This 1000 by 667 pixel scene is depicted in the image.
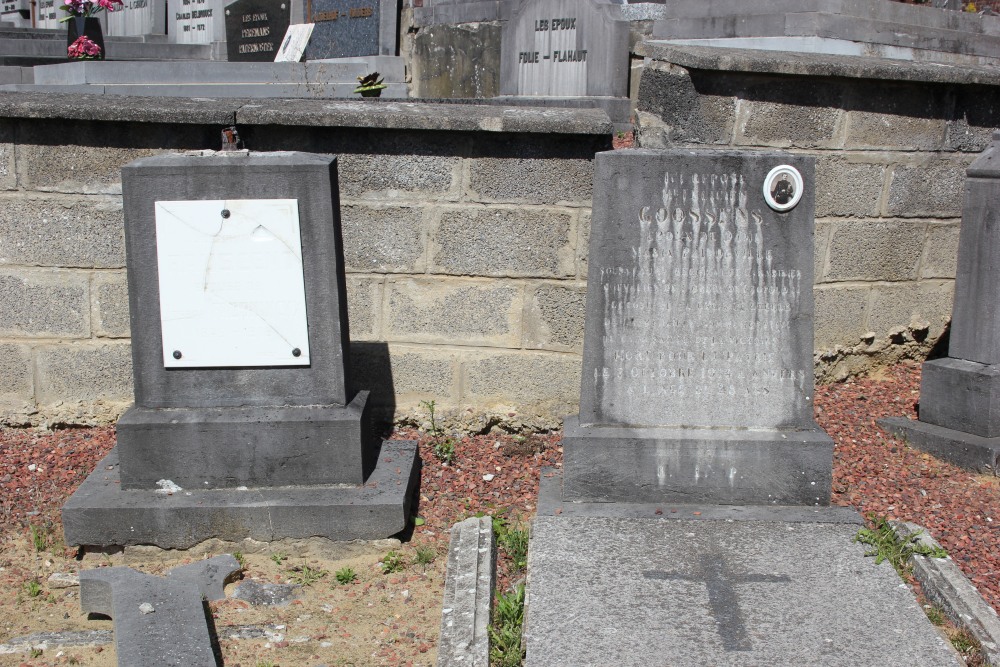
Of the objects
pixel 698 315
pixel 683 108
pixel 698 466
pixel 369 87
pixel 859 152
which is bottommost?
pixel 698 466

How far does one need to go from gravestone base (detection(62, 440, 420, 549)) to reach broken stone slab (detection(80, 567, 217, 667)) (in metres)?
0.38

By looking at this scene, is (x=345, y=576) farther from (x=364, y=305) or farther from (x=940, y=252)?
(x=940, y=252)

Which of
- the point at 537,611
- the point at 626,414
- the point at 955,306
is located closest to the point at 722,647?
the point at 537,611

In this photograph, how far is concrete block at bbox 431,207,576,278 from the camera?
4.77 metres

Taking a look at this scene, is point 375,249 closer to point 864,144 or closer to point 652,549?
point 652,549

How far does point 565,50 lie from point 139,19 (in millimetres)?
10583

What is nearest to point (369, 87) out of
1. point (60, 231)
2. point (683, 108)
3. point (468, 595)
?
point (683, 108)

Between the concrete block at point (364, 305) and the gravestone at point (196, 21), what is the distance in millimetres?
12614

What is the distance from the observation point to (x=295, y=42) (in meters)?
12.1

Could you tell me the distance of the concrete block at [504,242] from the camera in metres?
4.77

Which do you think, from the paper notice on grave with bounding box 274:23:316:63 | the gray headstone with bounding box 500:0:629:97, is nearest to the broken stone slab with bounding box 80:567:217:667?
the gray headstone with bounding box 500:0:629:97

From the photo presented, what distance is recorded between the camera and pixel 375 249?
15.8 ft

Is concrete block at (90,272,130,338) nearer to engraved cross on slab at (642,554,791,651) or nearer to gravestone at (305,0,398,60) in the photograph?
engraved cross on slab at (642,554,791,651)

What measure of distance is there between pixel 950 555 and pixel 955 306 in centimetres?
163
